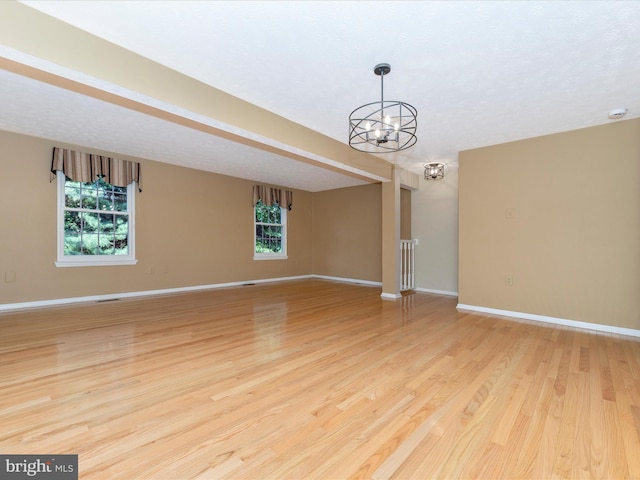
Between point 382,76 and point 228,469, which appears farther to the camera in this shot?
point 382,76

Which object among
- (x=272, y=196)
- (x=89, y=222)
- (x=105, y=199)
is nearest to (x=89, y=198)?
(x=105, y=199)

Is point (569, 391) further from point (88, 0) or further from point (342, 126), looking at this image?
point (88, 0)

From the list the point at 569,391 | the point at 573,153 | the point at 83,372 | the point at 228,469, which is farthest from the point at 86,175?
the point at 573,153

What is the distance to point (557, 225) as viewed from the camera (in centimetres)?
385

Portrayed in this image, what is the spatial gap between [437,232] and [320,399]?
4.88 meters

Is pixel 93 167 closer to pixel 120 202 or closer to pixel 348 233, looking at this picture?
pixel 120 202

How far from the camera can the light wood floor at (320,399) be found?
142 centimetres

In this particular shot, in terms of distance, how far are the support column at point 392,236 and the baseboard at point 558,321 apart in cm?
119

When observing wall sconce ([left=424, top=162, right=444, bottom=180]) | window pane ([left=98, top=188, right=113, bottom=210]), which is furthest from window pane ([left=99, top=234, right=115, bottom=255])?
wall sconce ([left=424, top=162, right=444, bottom=180])

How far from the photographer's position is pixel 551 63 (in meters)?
Result: 2.37

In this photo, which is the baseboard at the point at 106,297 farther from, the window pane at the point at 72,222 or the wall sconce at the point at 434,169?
the wall sconce at the point at 434,169

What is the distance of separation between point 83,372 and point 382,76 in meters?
3.40

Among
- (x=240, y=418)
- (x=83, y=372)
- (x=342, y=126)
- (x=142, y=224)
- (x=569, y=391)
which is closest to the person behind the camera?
(x=240, y=418)

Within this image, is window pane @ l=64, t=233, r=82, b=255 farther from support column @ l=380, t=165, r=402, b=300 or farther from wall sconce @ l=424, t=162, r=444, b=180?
wall sconce @ l=424, t=162, r=444, b=180
